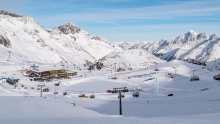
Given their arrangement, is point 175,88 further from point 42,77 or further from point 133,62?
point 133,62

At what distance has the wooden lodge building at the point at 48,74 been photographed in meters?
87.3

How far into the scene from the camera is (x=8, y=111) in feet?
83.3

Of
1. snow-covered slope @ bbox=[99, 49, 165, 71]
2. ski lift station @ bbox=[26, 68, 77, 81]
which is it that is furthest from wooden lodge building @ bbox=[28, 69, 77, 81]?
snow-covered slope @ bbox=[99, 49, 165, 71]

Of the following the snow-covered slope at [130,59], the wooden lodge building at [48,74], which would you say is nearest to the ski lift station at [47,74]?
the wooden lodge building at [48,74]

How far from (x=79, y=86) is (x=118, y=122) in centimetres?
5988

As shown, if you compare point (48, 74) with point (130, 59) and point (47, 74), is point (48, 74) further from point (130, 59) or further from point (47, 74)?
point (130, 59)

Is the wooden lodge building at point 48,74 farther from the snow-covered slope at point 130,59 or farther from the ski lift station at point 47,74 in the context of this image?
the snow-covered slope at point 130,59

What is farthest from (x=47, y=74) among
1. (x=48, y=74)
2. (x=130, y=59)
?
(x=130, y=59)

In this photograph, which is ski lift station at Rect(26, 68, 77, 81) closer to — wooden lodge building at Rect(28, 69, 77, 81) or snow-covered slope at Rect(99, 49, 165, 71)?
wooden lodge building at Rect(28, 69, 77, 81)

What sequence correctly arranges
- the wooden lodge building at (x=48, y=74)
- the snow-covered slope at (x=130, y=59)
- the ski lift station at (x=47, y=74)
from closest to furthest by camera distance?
Result: the ski lift station at (x=47, y=74) < the wooden lodge building at (x=48, y=74) < the snow-covered slope at (x=130, y=59)

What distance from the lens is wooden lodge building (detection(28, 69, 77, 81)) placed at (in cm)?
8734

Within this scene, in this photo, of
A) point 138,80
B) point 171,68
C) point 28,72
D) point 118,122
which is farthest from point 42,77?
point 118,122

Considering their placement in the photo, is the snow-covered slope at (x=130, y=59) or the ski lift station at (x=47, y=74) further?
the snow-covered slope at (x=130, y=59)

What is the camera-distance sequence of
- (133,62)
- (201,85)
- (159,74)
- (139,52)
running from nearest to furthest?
1. (201,85)
2. (159,74)
3. (133,62)
4. (139,52)
